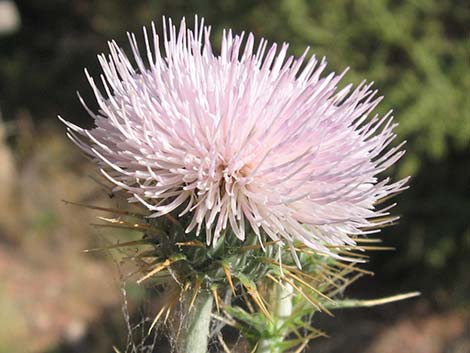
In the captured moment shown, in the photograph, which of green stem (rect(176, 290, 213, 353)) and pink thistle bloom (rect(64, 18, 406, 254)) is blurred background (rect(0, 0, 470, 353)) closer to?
green stem (rect(176, 290, 213, 353))

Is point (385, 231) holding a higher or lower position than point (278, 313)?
higher

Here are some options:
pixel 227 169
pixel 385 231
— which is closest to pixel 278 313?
pixel 227 169

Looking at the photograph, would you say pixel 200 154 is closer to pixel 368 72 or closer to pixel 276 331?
pixel 276 331

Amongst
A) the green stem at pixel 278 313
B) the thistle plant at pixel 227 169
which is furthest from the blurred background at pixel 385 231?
the thistle plant at pixel 227 169

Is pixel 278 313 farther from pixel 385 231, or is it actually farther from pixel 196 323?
pixel 385 231

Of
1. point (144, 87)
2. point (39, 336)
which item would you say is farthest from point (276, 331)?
point (39, 336)

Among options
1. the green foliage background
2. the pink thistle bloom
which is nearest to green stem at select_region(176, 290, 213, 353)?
the pink thistle bloom
